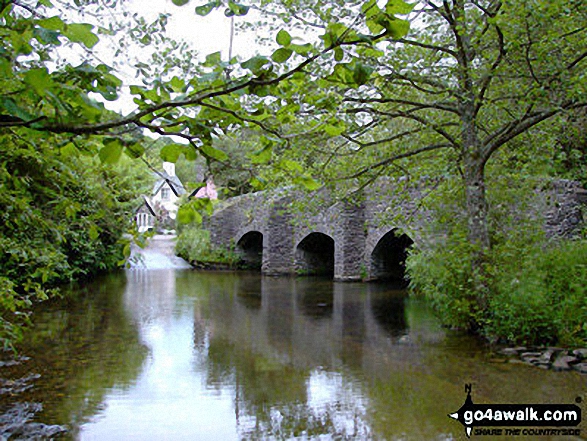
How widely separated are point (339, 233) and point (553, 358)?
10.3 m

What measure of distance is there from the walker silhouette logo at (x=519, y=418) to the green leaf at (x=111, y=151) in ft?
12.3

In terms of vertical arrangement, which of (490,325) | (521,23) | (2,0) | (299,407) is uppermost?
(521,23)

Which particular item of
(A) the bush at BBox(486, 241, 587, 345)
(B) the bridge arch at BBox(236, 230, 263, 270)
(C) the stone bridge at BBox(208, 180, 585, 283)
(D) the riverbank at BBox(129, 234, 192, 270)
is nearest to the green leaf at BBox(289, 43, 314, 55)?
(A) the bush at BBox(486, 241, 587, 345)

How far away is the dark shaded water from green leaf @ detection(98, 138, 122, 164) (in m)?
3.32

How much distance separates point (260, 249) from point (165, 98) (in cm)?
2207

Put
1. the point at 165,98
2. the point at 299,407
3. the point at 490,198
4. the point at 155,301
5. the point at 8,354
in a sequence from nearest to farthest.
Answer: the point at 165,98 → the point at 299,407 → the point at 8,354 → the point at 490,198 → the point at 155,301

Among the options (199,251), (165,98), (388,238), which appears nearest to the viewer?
(165,98)

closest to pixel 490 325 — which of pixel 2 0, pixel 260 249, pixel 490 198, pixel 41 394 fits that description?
A: pixel 490 198

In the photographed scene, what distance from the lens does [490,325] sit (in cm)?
699

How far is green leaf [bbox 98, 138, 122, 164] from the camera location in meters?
1.47

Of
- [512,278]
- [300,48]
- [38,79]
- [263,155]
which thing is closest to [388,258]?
[512,278]

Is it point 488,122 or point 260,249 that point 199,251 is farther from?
point 488,122

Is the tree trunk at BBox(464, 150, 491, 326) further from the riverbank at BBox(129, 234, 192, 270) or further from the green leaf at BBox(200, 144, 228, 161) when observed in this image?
the riverbank at BBox(129, 234, 192, 270)

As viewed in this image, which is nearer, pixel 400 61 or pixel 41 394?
pixel 41 394
